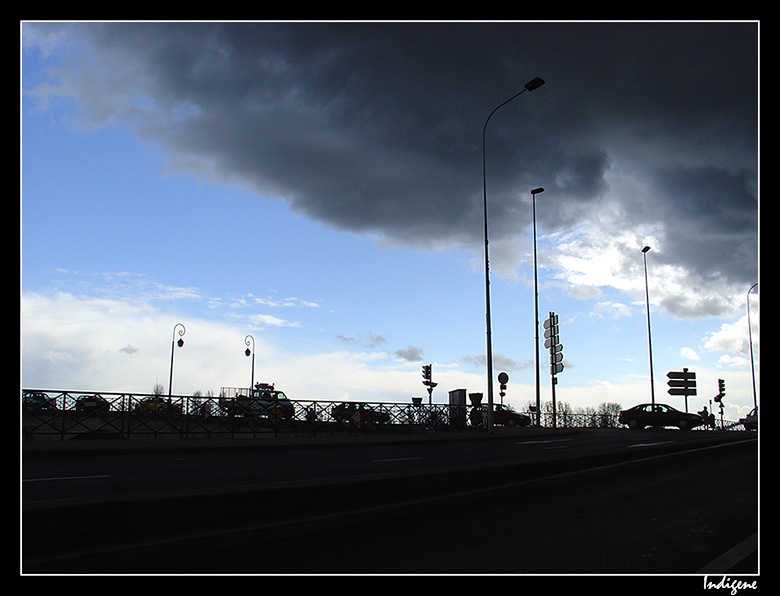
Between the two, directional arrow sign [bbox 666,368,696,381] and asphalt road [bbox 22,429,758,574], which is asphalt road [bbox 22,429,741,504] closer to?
asphalt road [bbox 22,429,758,574]

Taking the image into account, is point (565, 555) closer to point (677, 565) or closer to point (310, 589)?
point (677, 565)

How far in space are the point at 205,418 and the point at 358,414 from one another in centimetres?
768

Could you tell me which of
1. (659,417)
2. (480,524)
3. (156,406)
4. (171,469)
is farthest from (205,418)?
(659,417)

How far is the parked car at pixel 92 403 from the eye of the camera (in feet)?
65.5

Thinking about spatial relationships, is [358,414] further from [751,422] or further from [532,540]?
[751,422]

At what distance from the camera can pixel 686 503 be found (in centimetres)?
772

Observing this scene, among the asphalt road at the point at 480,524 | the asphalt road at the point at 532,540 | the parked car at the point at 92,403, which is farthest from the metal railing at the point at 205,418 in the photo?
the asphalt road at the point at 532,540

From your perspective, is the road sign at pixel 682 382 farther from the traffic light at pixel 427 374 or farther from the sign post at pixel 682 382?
the traffic light at pixel 427 374

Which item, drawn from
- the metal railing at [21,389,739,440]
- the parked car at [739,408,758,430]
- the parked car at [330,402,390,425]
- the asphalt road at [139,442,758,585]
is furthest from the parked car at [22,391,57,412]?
the parked car at [739,408,758,430]

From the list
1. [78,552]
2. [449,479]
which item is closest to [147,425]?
[449,479]

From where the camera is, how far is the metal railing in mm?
19609

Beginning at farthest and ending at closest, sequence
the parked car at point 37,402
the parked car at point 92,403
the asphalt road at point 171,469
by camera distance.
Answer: the parked car at point 92,403 → the parked car at point 37,402 → the asphalt road at point 171,469

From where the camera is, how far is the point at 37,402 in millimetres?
19516

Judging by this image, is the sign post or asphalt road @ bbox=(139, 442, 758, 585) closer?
asphalt road @ bbox=(139, 442, 758, 585)
